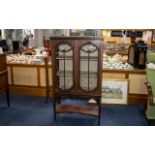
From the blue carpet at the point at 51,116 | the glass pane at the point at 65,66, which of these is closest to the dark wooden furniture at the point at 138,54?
the blue carpet at the point at 51,116

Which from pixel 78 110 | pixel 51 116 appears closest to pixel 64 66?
pixel 78 110

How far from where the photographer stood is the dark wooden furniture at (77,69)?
338cm

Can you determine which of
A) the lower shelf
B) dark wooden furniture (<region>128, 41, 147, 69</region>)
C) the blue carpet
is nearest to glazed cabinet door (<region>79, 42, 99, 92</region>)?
the lower shelf

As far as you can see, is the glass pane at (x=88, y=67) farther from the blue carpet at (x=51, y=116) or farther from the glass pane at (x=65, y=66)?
the blue carpet at (x=51, y=116)

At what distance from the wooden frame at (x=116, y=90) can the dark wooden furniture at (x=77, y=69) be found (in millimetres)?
584

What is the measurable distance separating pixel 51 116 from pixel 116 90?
1324 millimetres

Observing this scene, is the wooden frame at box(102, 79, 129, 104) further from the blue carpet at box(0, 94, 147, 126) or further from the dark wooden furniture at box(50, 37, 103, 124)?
the dark wooden furniture at box(50, 37, 103, 124)

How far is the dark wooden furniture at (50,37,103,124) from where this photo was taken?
3.38 meters

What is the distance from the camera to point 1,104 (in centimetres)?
443

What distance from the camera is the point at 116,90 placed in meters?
4.19

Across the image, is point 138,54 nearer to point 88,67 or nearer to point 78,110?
point 88,67
